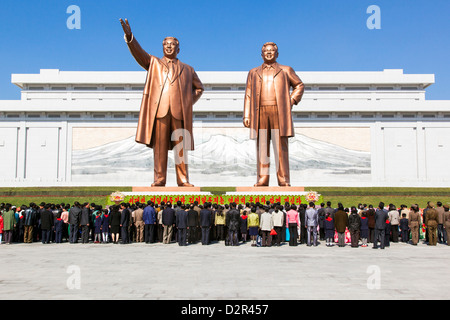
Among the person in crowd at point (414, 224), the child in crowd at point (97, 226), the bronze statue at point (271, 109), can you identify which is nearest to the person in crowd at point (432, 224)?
the person in crowd at point (414, 224)

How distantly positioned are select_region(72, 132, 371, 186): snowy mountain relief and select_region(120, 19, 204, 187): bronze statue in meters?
16.0

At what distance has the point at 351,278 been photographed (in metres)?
4.39

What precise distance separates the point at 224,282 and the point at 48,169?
25680mm

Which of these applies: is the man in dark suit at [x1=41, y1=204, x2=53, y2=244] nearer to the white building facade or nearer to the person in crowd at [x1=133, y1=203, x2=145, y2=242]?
the person in crowd at [x1=133, y1=203, x2=145, y2=242]

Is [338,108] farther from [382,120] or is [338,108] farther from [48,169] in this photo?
[48,169]

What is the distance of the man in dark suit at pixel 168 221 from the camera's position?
768cm

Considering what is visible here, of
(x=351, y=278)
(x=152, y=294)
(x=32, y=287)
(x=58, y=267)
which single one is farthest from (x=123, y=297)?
(x=351, y=278)

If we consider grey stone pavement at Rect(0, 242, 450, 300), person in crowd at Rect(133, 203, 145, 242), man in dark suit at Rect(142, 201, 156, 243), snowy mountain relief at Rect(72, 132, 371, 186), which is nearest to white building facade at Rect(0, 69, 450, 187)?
snowy mountain relief at Rect(72, 132, 371, 186)

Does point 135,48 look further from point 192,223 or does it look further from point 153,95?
point 192,223

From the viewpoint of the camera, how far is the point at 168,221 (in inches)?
305

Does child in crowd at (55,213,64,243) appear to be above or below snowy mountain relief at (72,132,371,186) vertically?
below

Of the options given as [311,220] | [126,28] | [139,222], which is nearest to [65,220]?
[139,222]

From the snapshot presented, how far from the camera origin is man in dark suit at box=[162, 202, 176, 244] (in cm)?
768

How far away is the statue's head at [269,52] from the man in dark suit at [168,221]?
4980 mm
